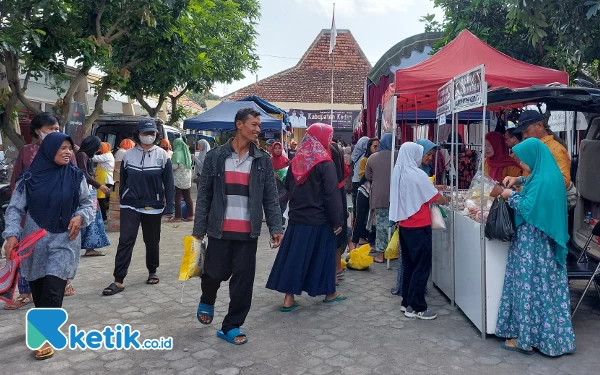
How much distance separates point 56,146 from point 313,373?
253 centimetres

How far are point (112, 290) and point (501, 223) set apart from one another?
4032 millimetres

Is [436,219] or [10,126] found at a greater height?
[10,126]

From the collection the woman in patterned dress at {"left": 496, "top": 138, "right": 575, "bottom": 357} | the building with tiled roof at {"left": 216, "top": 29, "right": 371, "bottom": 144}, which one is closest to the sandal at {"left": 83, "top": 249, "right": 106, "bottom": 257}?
the woman in patterned dress at {"left": 496, "top": 138, "right": 575, "bottom": 357}

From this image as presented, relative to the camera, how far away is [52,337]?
4234 mm

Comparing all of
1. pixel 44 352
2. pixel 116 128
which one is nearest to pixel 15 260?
pixel 44 352

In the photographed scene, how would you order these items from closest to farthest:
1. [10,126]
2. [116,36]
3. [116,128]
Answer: [10,126] → [116,36] → [116,128]

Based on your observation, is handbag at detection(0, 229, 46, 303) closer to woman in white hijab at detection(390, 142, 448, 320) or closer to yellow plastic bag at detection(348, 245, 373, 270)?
woman in white hijab at detection(390, 142, 448, 320)

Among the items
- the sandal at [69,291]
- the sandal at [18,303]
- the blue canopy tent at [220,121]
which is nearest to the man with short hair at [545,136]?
the sandal at [69,291]

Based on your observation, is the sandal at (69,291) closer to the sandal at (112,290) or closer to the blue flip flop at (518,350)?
the sandal at (112,290)

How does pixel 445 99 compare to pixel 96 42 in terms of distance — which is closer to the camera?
pixel 445 99

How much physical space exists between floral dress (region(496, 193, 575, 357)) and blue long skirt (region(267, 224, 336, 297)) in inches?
72.3

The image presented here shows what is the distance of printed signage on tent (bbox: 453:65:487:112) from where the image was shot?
178 inches

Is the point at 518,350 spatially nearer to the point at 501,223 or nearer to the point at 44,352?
the point at 501,223

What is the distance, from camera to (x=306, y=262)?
5.30m
